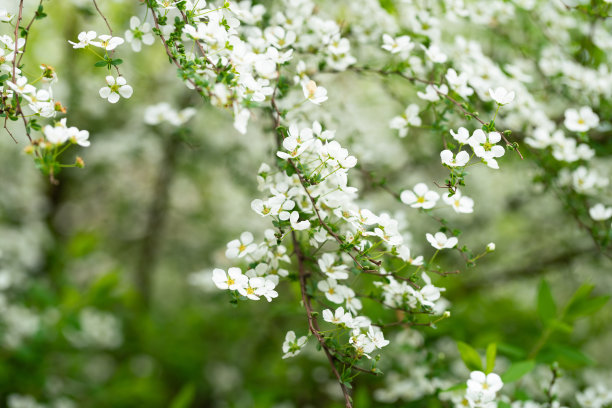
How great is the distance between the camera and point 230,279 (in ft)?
3.98

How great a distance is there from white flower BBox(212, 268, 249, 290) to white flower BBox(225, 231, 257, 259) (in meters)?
0.09

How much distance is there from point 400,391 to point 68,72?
3330mm

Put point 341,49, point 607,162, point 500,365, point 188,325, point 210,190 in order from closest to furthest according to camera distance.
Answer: point 341,49 < point 500,365 < point 607,162 < point 188,325 < point 210,190

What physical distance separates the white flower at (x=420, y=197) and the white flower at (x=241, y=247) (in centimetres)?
47

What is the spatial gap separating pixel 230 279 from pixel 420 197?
613 millimetres

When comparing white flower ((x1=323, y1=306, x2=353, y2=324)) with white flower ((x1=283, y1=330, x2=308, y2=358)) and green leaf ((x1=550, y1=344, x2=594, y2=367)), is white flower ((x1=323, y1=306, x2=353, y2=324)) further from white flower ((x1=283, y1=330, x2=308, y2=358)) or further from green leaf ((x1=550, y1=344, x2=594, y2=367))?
green leaf ((x1=550, y1=344, x2=594, y2=367))

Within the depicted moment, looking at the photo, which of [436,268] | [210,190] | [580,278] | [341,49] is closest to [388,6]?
[341,49]

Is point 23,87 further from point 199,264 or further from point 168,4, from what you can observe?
point 199,264

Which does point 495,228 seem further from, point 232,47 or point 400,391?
point 232,47

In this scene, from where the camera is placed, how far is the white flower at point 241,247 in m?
1.31

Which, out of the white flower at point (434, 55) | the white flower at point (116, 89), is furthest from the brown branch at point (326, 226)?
the white flower at point (434, 55)

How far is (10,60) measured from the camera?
1294 mm

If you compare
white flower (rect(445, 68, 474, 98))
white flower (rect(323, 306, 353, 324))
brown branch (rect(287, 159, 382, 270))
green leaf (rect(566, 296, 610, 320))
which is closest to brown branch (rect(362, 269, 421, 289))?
brown branch (rect(287, 159, 382, 270))

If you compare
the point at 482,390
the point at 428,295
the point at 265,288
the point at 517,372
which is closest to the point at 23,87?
the point at 265,288
